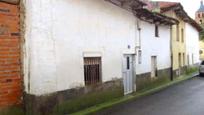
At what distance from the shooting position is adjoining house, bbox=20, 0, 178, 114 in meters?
9.24

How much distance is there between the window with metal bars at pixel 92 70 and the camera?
39.3 ft

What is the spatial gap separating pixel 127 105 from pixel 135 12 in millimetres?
5112

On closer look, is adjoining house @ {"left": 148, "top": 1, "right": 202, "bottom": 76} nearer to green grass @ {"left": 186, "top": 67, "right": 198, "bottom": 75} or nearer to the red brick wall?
green grass @ {"left": 186, "top": 67, "right": 198, "bottom": 75}

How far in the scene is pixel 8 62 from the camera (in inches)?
346

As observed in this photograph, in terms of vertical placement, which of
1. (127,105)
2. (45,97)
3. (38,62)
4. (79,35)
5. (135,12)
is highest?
(135,12)

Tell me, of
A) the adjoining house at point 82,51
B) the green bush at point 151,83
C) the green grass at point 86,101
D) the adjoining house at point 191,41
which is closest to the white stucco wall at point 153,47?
the adjoining house at point 82,51

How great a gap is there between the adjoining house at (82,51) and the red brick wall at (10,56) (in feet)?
0.79

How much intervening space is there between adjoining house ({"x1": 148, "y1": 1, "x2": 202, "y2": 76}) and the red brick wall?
16.0m

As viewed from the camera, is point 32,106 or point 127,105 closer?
point 32,106

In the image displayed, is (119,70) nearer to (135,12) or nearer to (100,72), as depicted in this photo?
(100,72)

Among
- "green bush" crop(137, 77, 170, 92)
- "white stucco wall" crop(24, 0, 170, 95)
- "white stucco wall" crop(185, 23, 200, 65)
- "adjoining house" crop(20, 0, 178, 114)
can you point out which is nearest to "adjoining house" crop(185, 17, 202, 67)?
"white stucco wall" crop(185, 23, 200, 65)

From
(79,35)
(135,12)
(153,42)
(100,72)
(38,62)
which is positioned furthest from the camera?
(153,42)

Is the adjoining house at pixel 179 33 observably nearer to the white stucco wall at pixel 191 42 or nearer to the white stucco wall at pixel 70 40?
the white stucco wall at pixel 191 42

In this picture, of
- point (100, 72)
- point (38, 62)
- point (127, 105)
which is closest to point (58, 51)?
point (38, 62)
